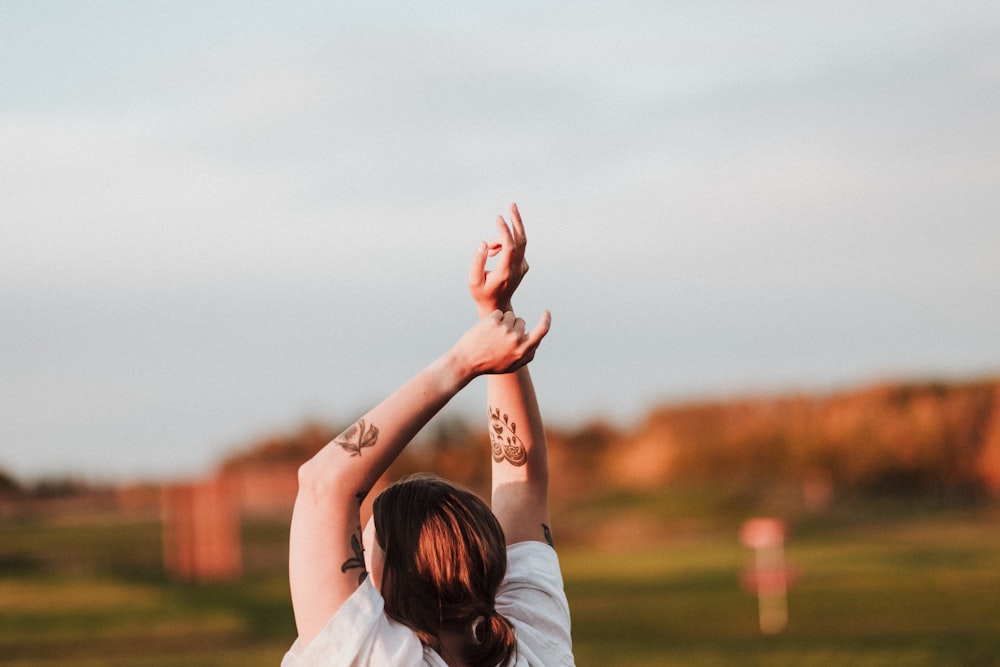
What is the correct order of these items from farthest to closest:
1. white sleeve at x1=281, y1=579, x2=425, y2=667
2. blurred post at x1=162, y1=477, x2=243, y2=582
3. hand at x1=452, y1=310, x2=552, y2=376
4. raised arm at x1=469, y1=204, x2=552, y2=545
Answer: blurred post at x1=162, y1=477, x2=243, y2=582 < raised arm at x1=469, y1=204, x2=552, y2=545 < hand at x1=452, y1=310, x2=552, y2=376 < white sleeve at x1=281, y1=579, x2=425, y2=667

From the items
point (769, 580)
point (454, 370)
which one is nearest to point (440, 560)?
point (454, 370)

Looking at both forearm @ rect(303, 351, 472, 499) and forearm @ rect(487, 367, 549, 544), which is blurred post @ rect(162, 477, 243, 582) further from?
forearm @ rect(303, 351, 472, 499)

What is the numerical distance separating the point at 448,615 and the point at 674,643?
32.2 ft

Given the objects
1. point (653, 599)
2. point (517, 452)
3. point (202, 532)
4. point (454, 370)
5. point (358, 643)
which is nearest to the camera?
point (358, 643)

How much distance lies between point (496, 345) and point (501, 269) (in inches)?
12.1

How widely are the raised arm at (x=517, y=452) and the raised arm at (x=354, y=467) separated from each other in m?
0.31

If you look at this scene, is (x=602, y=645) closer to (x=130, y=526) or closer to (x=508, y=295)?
(x=508, y=295)

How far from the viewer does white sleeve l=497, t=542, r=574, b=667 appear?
2.05m

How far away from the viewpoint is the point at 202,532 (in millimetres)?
22047

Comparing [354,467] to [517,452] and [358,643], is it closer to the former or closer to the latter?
[358,643]

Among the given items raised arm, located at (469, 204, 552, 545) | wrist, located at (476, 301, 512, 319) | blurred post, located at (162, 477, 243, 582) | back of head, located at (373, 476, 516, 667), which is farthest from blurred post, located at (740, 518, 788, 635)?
blurred post, located at (162, 477, 243, 582)

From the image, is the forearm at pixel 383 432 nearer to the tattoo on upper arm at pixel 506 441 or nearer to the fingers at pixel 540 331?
the fingers at pixel 540 331

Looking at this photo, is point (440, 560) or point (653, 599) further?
point (653, 599)

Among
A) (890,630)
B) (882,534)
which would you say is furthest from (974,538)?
(890,630)
